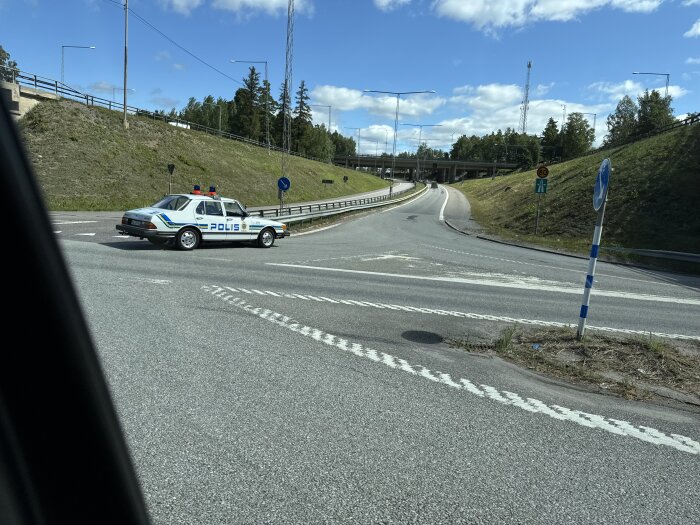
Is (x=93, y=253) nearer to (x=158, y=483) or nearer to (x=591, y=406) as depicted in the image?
(x=158, y=483)

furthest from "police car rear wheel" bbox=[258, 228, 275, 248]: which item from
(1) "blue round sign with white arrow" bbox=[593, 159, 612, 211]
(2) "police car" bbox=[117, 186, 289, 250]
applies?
(1) "blue round sign with white arrow" bbox=[593, 159, 612, 211]

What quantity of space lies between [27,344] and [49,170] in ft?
126

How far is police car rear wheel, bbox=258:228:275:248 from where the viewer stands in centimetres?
1806

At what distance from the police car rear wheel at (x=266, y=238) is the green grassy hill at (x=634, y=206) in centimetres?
1436

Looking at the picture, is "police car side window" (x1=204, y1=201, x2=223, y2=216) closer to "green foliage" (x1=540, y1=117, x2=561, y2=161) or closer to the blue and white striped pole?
the blue and white striped pole

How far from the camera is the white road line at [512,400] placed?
408 cm

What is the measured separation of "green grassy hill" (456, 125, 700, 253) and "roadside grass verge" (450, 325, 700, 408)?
57.3 ft

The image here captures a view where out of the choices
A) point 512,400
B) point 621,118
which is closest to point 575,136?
point 621,118

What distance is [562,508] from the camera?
9.73 feet

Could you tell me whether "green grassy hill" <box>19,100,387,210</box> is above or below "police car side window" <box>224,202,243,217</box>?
above

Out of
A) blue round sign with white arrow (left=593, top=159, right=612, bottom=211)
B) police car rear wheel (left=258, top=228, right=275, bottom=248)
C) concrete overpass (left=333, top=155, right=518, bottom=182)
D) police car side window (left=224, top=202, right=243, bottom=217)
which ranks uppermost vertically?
concrete overpass (left=333, top=155, right=518, bottom=182)

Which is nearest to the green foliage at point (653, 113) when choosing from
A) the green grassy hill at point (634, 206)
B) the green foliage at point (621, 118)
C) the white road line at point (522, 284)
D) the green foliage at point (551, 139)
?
the green foliage at point (621, 118)

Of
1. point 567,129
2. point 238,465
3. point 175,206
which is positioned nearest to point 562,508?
point 238,465

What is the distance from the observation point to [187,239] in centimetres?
1548
